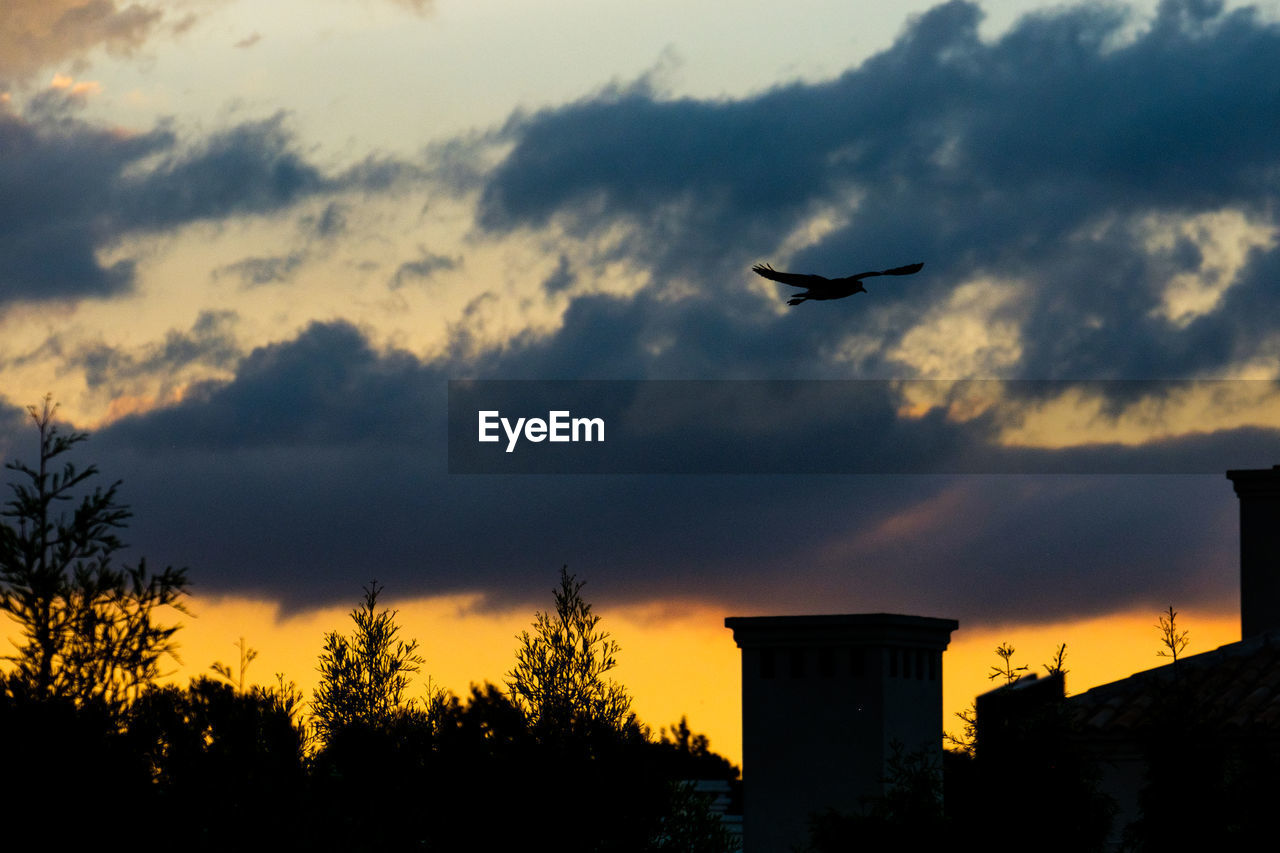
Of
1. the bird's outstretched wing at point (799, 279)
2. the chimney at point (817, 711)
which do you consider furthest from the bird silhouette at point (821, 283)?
the chimney at point (817, 711)

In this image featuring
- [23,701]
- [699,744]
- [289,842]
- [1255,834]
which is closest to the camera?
[23,701]

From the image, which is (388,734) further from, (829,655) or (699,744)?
(699,744)

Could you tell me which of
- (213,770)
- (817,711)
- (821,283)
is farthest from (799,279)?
(817,711)

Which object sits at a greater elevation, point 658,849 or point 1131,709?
point 1131,709

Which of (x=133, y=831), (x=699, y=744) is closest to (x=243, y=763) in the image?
(x=133, y=831)

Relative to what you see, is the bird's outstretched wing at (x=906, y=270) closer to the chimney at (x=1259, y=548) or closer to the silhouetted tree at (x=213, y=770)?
the silhouetted tree at (x=213, y=770)

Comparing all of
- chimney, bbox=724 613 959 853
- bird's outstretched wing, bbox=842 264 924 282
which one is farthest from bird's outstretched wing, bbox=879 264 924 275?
chimney, bbox=724 613 959 853
